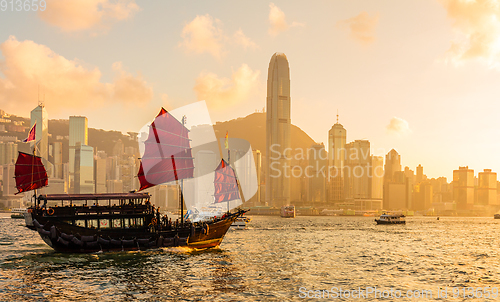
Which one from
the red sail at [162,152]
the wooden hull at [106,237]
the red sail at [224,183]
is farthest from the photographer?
the red sail at [224,183]

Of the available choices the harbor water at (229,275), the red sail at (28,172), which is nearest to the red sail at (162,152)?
the harbor water at (229,275)

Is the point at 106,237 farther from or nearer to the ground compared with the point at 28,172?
nearer to the ground

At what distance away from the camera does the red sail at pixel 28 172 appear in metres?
51.4

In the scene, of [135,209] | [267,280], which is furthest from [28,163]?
[267,280]

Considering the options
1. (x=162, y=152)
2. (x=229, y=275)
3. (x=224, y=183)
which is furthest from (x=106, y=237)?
(x=224, y=183)

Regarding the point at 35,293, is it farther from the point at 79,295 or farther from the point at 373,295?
the point at 373,295

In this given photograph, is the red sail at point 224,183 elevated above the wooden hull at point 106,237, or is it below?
above

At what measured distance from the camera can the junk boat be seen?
145 ft

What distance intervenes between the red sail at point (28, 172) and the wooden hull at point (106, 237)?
34.2 feet

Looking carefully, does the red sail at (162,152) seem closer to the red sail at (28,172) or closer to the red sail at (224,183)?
the red sail at (28,172)

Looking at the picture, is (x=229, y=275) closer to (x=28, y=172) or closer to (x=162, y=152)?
(x=162, y=152)

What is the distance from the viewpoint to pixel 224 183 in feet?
231

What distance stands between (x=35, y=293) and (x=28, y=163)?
29.5 m

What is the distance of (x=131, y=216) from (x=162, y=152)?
9.04m
